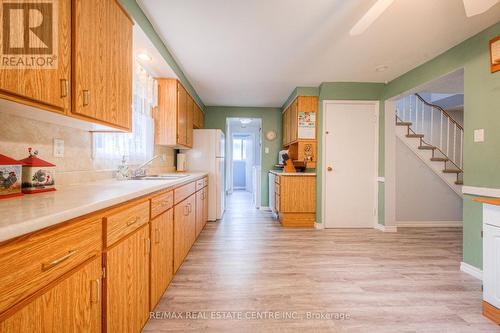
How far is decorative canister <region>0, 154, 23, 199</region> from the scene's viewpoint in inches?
38.8

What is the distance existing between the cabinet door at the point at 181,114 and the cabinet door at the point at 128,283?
2028 mm

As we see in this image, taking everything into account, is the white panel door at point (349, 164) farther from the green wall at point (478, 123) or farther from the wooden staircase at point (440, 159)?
the green wall at point (478, 123)

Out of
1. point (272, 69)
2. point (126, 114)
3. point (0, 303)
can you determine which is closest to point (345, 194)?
point (272, 69)

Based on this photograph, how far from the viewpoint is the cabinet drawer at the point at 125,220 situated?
100 centimetres

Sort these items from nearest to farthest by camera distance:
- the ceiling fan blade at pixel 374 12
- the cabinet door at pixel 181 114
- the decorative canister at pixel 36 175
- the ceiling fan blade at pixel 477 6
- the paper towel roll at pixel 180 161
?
the decorative canister at pixel 36 175, the ceiling fan blade at pixel 374 12, the ceiling fan blade at pixel 477 6, the cabinet door at pixel 181 114, the paper towel roll at pixel 180 161

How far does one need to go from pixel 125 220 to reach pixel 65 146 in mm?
816

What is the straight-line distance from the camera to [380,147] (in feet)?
11.8

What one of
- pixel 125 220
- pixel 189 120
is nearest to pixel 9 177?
pixel 125 220

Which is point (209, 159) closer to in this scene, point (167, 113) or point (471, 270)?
point (167, 113)

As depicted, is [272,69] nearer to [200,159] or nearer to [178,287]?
[200,159]

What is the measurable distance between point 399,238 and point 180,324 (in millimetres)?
3198

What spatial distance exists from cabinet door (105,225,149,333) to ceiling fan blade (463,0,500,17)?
2.92 meters

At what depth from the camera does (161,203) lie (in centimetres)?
161

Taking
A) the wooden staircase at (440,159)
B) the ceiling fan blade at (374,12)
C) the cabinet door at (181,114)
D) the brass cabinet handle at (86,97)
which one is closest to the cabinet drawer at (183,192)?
the cabinet door at (181,114)
